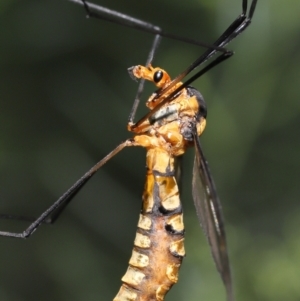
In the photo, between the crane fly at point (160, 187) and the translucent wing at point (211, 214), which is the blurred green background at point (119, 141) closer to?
the crane fly at point (160, 187)

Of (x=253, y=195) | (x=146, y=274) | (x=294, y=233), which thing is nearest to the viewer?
(x=146, y=274)

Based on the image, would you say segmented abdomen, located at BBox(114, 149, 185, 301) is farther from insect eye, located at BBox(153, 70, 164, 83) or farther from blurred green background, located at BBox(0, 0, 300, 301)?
blurred green background, located at BBox(0, 0, 300, 301)

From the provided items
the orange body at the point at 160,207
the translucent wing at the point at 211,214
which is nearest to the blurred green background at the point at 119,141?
the orange body at the point at 160,207

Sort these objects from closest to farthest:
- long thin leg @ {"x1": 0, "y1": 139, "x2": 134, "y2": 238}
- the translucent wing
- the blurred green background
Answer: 1. the translucent wing
2. long thin leg @ {"x1": 0, "y1": 139, "x2": 134, "y2": 238}
3. the blurred green background

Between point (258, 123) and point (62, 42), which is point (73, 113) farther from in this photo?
point (258, 123)

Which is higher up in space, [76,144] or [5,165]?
[76,144]

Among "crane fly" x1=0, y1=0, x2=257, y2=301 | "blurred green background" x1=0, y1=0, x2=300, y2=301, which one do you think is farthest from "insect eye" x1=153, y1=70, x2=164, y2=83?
"blurred green background" x1=0, y1=0, x2=300, y2=301

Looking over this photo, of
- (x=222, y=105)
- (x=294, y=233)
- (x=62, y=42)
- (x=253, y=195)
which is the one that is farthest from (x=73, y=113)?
(x=294, y=233)

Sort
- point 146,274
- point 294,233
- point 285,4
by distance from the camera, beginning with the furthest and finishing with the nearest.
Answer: point 294,233
point 285,4
point 146,274
